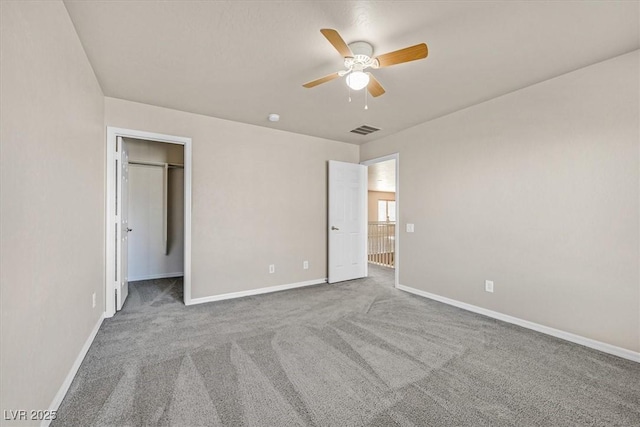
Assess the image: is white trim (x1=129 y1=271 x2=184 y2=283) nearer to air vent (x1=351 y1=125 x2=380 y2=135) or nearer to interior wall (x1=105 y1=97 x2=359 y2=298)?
interior wall (x1=105 y1=97 x2=359 y2=298)

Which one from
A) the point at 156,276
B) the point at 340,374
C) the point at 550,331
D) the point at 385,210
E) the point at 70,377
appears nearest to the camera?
the point at 70,377

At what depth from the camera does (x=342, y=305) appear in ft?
11.8

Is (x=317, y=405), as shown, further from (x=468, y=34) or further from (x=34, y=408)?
(x=468, y=34)

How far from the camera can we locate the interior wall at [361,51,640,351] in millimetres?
2332

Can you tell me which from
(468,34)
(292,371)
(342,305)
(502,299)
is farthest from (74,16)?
(502,299)

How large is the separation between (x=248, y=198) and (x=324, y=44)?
243cm

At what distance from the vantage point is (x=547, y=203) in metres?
2.76

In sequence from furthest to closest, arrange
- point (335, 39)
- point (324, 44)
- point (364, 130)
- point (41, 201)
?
point (364, 130) → point (324, 44) → point (335, 39) → point (41, 201)

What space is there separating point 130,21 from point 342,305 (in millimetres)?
3430

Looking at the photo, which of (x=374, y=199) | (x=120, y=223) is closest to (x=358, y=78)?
(x=120, y=223)

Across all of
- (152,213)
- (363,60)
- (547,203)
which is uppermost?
(363,60)

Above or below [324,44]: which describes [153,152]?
below

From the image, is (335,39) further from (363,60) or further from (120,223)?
(120,223)

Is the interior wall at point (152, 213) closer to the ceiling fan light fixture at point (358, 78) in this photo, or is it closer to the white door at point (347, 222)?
the white door at point (347, 222)
